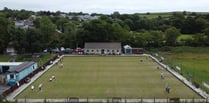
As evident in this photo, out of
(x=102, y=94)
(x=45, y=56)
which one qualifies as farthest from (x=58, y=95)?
(x=45, y=56)

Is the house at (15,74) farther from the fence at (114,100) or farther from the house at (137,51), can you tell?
the house at (137,51)

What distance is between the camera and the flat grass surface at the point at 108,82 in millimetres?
25891

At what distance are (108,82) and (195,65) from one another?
16194 mm

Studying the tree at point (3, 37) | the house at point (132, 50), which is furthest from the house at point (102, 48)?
the tree at point (3, 37)

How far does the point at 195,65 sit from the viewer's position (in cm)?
4312

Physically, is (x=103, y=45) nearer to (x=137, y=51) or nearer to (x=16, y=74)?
(x=137, y=51)

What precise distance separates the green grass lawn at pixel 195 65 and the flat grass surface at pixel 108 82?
2311mm

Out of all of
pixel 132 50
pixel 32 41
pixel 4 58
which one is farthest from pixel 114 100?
pixel 132 50

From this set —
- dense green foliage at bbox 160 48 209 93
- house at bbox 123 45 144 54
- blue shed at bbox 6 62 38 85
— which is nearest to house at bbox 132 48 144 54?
house at bbox 123 45 144 54

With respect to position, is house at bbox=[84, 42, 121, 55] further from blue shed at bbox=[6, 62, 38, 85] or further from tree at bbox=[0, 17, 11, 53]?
blue shed at bbox=[6, 62, 38, 85]

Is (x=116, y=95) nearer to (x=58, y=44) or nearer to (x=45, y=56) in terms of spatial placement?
(x=45, y=56)

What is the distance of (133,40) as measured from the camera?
61.3 metres

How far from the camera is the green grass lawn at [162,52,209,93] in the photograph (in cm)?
3344

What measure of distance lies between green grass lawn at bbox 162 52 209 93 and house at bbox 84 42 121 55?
8836mm
